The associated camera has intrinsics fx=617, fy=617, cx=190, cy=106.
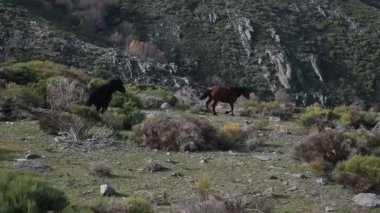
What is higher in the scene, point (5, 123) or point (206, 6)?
point (206, 6)

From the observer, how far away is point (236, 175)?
10.4 metres

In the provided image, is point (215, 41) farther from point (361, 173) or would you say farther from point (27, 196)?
point (27, 196)

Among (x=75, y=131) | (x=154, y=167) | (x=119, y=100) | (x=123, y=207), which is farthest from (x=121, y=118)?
(x=123, y=207)

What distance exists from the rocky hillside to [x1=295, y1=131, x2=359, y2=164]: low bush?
95.5ft

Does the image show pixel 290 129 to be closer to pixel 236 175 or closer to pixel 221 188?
pixel 236 175

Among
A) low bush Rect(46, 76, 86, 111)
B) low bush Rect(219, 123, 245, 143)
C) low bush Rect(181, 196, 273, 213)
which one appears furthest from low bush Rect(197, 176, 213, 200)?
low bush Rect(46, 76, 86, 111)

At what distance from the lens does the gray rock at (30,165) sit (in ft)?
32.3

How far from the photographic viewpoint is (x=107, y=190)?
8.58 m

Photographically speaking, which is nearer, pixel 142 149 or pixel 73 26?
pixel 142 149

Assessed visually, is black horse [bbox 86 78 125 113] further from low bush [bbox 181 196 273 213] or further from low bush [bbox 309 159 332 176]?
low bush [bbox 181 196 273 213]

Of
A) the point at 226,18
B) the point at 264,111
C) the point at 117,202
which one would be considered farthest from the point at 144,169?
the point at 226,18

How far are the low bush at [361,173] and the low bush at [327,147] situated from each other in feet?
3.02

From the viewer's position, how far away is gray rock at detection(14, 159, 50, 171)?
388 inches

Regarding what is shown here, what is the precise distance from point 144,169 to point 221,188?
5.82ft
